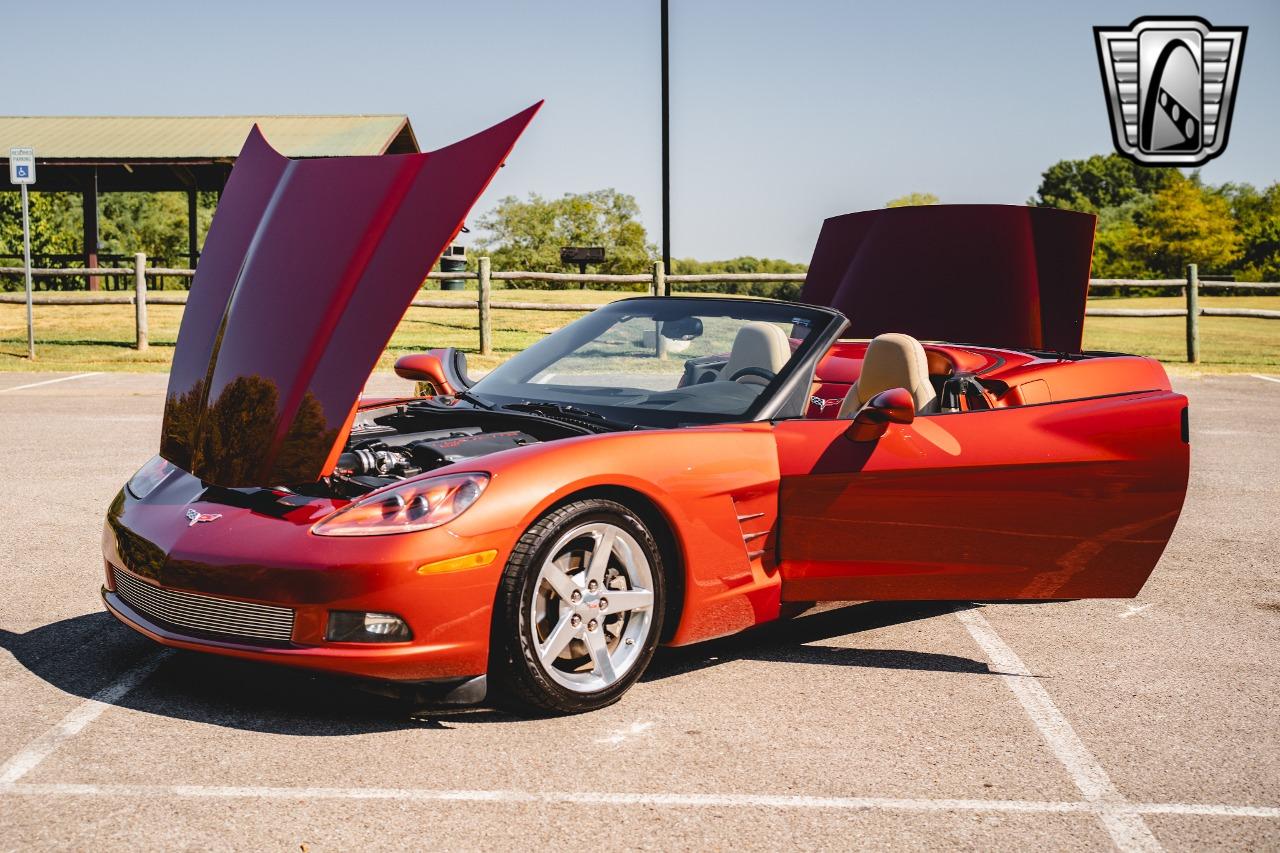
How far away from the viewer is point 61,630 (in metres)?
5.24

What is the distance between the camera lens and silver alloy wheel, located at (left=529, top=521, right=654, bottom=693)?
424cm

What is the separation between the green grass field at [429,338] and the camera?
21.1 metres

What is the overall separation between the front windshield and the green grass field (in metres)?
14.7

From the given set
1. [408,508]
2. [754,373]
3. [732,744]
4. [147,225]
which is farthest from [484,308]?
[147,225]

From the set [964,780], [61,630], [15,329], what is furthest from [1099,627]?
[15,329]

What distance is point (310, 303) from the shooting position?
15.0 feet

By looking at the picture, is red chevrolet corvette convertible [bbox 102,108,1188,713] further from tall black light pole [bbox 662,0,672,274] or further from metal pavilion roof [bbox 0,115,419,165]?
metal pavilion roof [bbox 0,115,419,165]

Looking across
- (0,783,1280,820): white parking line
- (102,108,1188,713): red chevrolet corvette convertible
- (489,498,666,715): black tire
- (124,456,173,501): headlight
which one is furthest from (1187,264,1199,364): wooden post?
(124,456,173,501): headlight

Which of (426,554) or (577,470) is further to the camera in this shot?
(577,470)

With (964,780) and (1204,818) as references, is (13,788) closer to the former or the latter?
(964,780)

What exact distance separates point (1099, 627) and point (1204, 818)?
82.7 inches

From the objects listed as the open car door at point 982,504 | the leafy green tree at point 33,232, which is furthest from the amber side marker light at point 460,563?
the leafy green tree at point 33,232

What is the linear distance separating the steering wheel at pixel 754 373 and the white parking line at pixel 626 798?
2063 mm

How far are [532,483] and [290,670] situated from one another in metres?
0.93
